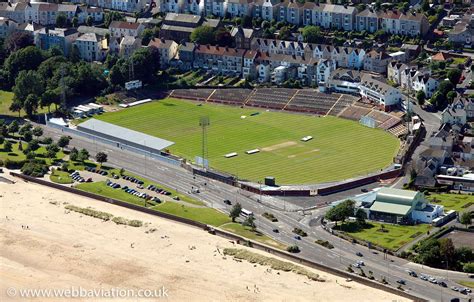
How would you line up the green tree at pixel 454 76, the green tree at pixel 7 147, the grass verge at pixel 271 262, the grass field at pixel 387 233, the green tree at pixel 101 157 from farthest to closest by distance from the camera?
the green tree at pixel 454 76 < the green tree at pixel 7 147 < the green tree at pixel 101 157 < the grass field at pixel 387 233 < the grass verge at pixel 271 262

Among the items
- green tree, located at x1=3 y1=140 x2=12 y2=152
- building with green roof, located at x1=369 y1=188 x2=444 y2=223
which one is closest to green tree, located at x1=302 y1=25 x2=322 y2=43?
green tree, located at x1=3 y1=140 x2=12 y2=152

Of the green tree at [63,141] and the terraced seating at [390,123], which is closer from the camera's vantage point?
the green tree at [63,141]

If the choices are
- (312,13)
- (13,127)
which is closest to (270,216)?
(13,127)

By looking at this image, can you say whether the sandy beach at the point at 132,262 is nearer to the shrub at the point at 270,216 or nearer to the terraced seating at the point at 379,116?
the shrub at the point at 270,216

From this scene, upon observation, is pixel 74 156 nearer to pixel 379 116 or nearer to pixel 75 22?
pixel 379 116

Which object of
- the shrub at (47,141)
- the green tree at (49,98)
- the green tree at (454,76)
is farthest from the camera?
the green tree at (49,98)

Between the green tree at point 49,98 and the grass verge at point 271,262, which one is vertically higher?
the green tree at point 49,98

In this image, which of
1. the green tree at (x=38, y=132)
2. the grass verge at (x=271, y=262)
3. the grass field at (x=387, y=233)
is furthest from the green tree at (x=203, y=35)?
the grass verge at (x=271, y=262)
